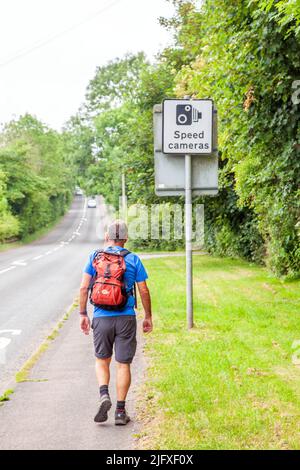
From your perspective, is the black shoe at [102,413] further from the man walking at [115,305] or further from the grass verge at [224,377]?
the grass verge at [224,377]

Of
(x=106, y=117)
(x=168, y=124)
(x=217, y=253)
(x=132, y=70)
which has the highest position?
(x=132, y=70)

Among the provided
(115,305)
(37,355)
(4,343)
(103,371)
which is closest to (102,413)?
(103,371)

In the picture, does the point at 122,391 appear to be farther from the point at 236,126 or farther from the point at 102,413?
the point at 236,126

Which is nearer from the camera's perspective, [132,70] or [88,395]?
[88,395]

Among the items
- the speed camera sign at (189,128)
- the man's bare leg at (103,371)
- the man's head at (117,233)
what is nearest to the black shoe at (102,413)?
the man's bare leg at (103,371)

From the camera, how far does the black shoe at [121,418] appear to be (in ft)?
18.0

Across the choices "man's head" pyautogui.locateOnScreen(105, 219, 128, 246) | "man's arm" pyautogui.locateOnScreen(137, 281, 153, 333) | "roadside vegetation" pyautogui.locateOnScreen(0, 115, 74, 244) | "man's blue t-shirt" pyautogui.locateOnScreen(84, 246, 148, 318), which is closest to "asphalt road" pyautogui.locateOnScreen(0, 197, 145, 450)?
"man's arm" pyautogui.locateOnScreen(137, 281, 153, 333)

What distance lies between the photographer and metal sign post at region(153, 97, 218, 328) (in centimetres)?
1021

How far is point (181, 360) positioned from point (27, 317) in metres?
5.41

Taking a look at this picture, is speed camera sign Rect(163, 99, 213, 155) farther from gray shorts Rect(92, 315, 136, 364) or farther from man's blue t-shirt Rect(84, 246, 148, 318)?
gray shorts Rect(92, 315, 136, 364)
